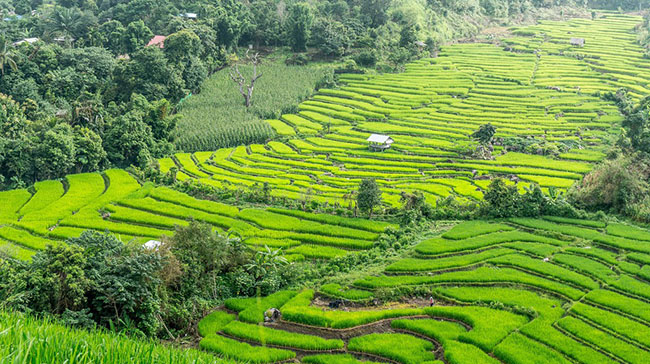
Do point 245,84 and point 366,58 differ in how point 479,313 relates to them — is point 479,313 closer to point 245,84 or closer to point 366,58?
point 245,84

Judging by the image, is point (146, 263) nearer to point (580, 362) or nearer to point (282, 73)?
point (580, 362)

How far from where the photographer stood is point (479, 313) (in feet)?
76.3

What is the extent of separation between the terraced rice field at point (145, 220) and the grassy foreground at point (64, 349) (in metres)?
13.8

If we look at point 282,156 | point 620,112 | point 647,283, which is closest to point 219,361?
point 647,283

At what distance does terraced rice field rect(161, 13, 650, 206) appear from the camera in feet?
134

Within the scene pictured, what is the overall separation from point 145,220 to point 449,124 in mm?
28831

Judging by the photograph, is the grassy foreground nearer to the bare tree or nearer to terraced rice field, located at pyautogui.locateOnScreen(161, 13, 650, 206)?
terraced rice field, located at pyautogui.locateOnScreen(161, 13, 650, 206)

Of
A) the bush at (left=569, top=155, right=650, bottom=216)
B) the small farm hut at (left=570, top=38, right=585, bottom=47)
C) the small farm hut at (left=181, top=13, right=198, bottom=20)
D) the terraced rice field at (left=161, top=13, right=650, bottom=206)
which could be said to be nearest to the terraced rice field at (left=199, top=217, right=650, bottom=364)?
the bush at (left=569, top=155, right=650, bottom=216)

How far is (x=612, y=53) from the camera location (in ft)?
241

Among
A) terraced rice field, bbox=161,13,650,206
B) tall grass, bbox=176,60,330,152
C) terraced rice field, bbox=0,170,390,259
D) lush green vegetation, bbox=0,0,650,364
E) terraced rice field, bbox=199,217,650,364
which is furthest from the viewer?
tall grass, bbox=176,60,330,152

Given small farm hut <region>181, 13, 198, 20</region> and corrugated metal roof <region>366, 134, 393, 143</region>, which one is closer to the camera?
corrugated metal roof <region>366, 134, 393, 143</region>

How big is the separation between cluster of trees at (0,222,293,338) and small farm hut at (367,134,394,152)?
2264 centimetres

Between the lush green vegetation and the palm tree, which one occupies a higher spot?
the palm tree

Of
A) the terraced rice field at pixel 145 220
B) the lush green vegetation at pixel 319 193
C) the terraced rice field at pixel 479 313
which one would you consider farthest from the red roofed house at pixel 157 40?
the terraced rice field at pixel 479 313
